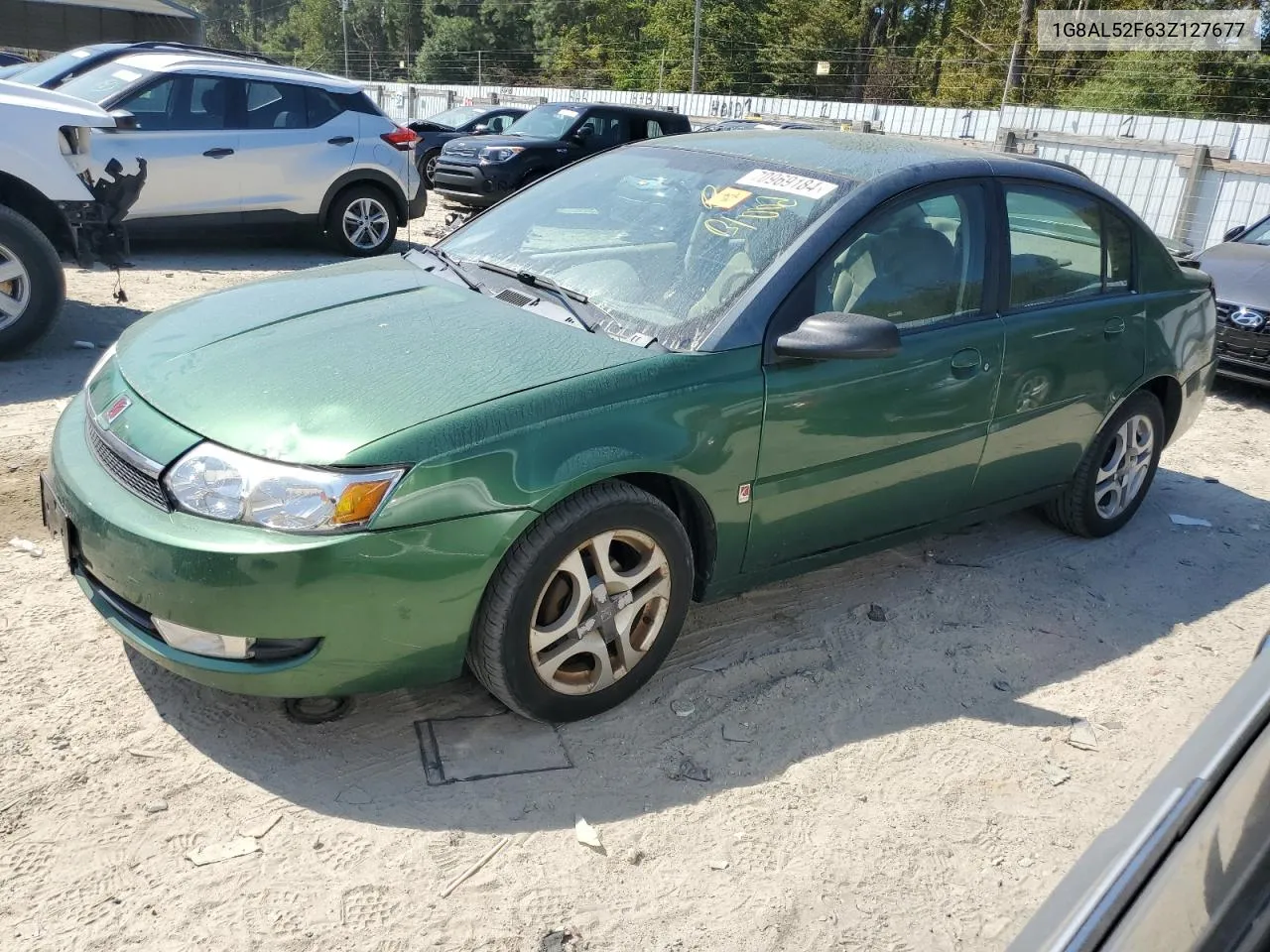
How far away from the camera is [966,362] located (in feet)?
12.4

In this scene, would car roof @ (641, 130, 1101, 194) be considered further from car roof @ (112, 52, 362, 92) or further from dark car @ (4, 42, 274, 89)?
dark car @ (4, 42, 274, 89)

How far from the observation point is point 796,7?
4550cm

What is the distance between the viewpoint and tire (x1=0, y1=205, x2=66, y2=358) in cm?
572

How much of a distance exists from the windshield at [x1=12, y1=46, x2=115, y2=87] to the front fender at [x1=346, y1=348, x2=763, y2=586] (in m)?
8.44

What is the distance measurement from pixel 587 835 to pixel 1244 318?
6731 mm

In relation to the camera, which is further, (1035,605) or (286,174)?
(286,174)

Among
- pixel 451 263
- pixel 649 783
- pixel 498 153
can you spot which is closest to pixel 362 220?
pixel 498 153

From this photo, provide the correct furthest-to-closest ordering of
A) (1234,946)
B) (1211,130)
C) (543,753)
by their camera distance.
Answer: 1. (1211,130)
2. (543,753)
3. (1234,946)

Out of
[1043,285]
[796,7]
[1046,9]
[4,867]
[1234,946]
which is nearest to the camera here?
[1234,946]

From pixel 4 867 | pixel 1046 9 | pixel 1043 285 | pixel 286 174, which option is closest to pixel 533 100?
pixel 1046 9

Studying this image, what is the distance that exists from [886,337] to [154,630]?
221cm

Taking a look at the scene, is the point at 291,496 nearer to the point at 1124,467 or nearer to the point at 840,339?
the point at 840,339

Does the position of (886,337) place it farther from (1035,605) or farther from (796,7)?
(796,7)

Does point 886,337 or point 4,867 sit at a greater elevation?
point 886,337
